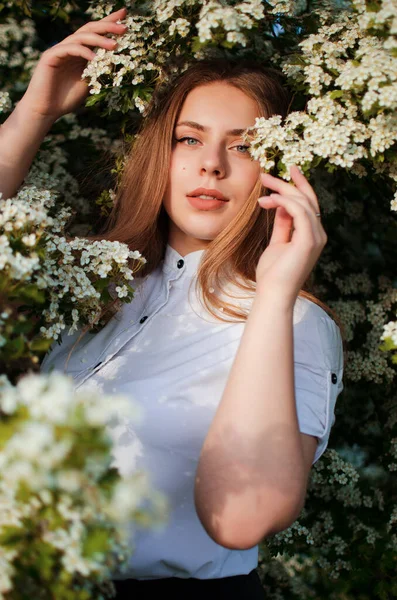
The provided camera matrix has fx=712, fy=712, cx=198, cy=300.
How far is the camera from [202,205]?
9.24ft

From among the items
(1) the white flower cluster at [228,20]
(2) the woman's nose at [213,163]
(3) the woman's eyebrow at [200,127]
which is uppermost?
(1) the white flower cluster at [228,20]

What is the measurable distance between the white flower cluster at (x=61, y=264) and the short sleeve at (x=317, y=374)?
649 millimetres

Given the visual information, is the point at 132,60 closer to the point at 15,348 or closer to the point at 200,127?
the point at 200,127

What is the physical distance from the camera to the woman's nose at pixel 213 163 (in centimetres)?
273

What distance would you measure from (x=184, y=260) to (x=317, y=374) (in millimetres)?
877

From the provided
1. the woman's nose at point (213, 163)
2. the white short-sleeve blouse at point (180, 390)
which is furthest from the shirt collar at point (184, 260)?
the woman's nose at point (213, 163)

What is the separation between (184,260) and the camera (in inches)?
121

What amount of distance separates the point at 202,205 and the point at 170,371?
0.68 m

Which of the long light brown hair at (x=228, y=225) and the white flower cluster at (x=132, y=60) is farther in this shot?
the long light brown hair at (x=228, y=225)

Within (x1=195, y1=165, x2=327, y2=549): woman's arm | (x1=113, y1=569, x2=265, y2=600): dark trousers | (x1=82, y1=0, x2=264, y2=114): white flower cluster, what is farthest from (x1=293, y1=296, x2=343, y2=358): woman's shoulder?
(x1=82, y1=0, x2=264, y2=114): white flower cluster

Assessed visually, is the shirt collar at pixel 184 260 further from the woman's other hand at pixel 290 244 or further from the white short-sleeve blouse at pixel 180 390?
the woman's other hand at pixel 290 244

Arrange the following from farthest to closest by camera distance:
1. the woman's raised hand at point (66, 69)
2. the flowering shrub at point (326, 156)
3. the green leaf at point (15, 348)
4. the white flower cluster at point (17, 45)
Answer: the white flower cluster at point (17, 45)
the woman's raised hand at point (66, 69)
the flowering shrub at point (326, 156)
the green leaf at point (15, 348)

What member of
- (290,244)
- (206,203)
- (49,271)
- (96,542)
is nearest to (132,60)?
(206,203)

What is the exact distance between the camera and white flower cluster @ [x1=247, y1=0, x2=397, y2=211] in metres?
2.35
